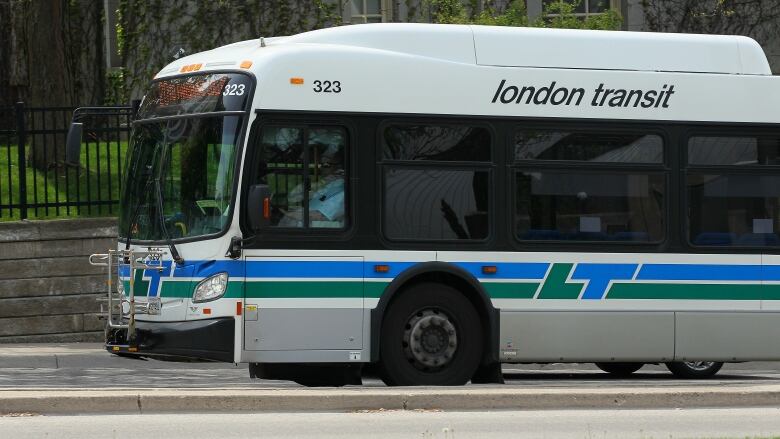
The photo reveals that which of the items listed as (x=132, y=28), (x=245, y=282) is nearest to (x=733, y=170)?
(x=245, y=282)

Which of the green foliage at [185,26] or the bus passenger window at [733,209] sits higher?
the green foliage at [185,26]

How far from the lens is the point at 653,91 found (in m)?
13.6

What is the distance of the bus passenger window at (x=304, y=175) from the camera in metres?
12.5

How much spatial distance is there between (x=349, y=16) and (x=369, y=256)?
13.7 meters

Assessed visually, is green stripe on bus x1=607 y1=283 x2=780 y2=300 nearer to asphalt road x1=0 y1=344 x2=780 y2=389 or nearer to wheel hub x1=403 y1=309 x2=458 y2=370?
asphalt road x1=0 y1=344 x2=780 y2=389

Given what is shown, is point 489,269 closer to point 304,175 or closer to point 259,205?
point 304,175

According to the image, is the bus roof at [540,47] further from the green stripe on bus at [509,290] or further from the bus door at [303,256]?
the green stripe on bus at [509,290]

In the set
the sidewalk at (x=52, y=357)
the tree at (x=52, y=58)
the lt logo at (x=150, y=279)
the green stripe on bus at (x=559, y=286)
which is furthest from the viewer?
the tree at (x=52, y=58)

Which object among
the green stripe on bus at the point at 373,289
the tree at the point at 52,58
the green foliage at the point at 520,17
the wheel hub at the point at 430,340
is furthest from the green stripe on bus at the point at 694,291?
the tree at the point at 52,58

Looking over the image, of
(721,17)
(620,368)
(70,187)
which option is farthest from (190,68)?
(721,17)

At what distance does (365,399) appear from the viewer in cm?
1138

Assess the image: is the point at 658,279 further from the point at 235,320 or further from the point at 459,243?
the point at 235,320

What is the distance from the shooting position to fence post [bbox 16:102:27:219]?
19594mm

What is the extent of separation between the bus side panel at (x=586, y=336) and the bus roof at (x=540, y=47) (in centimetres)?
220
